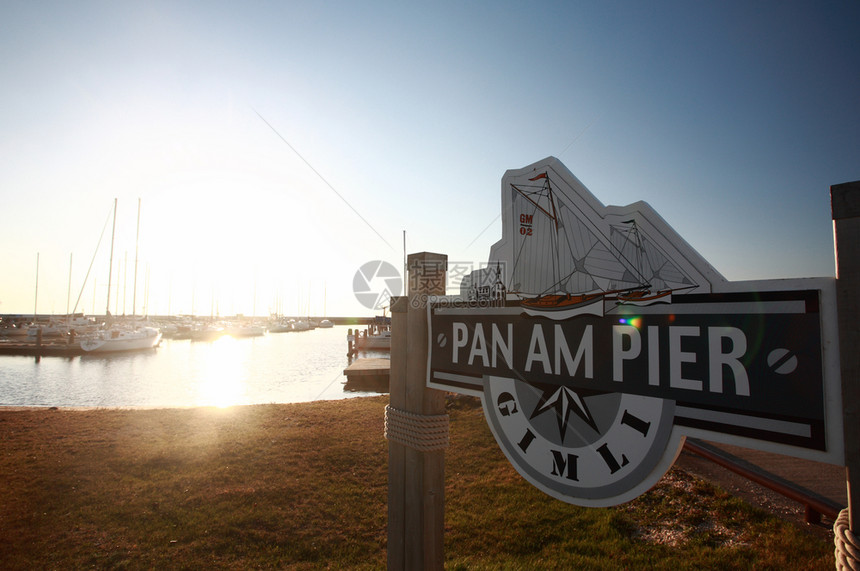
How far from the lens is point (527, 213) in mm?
4082

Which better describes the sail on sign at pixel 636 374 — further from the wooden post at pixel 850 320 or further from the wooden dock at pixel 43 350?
the wooden dock at pixel 43 350

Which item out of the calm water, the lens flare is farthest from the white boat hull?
the lens flare

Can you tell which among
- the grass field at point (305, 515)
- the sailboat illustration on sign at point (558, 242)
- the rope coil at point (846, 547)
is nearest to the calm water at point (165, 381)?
the grass field at point (305, 515)

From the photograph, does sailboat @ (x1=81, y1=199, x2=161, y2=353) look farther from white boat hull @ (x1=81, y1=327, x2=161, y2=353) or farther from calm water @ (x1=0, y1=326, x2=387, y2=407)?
calm water @ (x1=0, y1=326, x2=387, y2=407)

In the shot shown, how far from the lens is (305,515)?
5.92 meters

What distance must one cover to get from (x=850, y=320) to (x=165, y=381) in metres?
34.0

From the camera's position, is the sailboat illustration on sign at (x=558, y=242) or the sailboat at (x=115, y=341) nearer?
the sailboat illustration on sign at (x=558, y=242)

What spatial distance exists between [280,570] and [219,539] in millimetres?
1093

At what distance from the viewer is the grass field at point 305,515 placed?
4.71m

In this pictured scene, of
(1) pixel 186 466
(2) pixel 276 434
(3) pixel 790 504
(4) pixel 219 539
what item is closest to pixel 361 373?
(2) pixel 276 434

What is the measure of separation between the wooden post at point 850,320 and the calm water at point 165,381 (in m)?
18.2

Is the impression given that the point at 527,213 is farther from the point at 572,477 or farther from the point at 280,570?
the point at 280,570

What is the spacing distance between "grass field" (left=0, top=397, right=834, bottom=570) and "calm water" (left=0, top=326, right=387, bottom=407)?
9.13 m

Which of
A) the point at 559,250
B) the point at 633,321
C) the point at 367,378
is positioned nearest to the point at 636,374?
the point at 633,321
